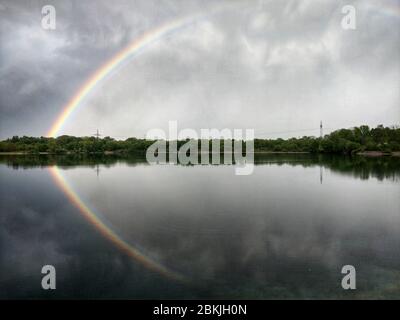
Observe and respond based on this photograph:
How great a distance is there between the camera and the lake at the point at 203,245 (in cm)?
623

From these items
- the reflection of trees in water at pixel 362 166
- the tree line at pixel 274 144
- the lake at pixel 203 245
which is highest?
the tree line at pixel 274 144

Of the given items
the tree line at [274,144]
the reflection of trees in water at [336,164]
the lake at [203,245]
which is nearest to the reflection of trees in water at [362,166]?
the reflection of trees in water at [336,164]

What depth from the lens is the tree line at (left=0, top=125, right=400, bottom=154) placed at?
7300 cm

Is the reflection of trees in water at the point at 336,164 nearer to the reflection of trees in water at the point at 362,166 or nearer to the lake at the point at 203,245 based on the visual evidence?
the reflection of trees in water at the point at 362,166

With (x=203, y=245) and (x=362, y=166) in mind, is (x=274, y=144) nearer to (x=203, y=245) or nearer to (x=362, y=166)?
(x=362, y=166)

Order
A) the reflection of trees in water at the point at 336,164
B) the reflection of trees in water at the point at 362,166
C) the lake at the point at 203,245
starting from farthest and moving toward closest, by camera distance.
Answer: the reflection of trees in water at the point at 336,164 → the reflection of trees in water at the point at 362,166 → the lake at the point at 203,245

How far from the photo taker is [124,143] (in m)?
95.4

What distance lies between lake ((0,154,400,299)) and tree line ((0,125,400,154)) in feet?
204

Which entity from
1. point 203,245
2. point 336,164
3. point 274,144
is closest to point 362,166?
point 336,164

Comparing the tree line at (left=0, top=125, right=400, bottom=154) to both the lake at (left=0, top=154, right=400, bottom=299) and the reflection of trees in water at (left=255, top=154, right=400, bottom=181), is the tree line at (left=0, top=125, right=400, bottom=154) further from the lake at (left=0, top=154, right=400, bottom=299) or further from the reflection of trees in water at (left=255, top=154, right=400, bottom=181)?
the lake at (left=0, top=154, right=400, bottom=299)

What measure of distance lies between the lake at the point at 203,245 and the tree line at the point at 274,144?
62259 mm

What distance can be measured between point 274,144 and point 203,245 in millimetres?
86276

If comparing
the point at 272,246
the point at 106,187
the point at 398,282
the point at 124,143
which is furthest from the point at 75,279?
the point at 124,143

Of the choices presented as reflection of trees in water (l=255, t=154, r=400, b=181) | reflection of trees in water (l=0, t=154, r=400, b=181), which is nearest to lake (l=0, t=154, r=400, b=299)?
reflection of trees in water (l=255, t=154, r=400, b=181)
